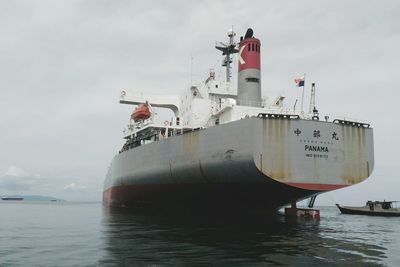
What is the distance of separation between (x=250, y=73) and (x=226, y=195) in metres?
8.31

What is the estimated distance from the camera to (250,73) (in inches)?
1053

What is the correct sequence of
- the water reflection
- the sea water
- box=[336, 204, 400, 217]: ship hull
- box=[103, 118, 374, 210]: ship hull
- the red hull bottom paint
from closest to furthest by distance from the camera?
1. the sea water
2. the water reflection
3. box=[103, 118, 374, 210]: ship hull
4. the red hull bottom paint
5. box=[336, 204, 400, 217]: ship hull

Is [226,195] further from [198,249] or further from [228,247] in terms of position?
[198,249]

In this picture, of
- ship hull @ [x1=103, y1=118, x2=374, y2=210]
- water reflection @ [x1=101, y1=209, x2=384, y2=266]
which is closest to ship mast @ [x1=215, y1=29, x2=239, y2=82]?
ship hull @ [x1=103, y1=118, x2=374, y2=210]

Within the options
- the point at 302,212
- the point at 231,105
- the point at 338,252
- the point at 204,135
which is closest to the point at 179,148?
the point at 204,135

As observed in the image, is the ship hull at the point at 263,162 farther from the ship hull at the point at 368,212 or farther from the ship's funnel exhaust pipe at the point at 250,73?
the ship hull at the point at 368,212

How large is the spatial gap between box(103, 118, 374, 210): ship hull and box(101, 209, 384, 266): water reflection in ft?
10.8

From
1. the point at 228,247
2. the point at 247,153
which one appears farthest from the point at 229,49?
the point at 228,247

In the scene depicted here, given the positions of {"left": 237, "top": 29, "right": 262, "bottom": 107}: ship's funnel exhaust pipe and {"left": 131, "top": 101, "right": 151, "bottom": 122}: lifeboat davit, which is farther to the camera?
{"left": 131, "top": 101, "right": 151, "bottom": 122}: lifeboat davit

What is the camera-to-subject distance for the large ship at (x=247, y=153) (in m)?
21.2

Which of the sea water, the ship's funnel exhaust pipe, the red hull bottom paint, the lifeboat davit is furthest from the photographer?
the lifeboat davit

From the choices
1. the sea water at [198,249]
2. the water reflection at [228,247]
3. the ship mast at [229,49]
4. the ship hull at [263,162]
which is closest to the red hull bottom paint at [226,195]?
the ship hull at [263,162]

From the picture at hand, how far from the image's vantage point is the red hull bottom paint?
73.5ft

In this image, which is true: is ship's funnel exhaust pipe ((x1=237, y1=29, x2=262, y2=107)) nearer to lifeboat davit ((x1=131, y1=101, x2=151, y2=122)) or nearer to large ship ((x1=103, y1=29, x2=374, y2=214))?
large ship ((x1=103, y1=29, x2=374, y2=214))
